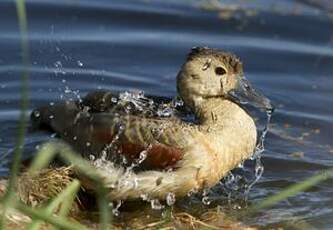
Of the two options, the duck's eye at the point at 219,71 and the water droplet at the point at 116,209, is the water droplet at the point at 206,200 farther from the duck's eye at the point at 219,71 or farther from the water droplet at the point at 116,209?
the duck's eye at the point at 219,71

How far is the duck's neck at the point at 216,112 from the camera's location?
6453 millimetres

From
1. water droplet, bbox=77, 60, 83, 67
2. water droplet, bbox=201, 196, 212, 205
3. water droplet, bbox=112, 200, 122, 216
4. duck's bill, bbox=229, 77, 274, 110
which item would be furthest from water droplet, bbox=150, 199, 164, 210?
water droplet, bbox=77, 60, 83, 67

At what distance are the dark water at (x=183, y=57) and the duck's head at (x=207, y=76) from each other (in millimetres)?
727

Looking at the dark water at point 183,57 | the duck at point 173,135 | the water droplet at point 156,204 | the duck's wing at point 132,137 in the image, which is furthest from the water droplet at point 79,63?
the water droplet at point 156,204

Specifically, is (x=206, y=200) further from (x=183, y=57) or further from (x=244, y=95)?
(x=183, y=57)

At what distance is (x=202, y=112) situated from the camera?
655 cm

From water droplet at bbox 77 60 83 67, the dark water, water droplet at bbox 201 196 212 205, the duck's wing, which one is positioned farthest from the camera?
water droplet at bbox 77 60 83 67

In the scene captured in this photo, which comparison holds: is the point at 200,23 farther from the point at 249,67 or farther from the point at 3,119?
the point at 3,119

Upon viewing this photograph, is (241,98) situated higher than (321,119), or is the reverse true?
(241,98)

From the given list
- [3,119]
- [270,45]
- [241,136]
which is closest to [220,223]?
[241,136]

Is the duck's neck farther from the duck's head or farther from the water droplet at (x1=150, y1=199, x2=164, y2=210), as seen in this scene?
the water droplet at (x1=150, y1=199, x2=164, y2=210)

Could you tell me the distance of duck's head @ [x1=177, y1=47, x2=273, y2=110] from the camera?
255 inches

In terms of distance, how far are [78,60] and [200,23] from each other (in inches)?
60.4

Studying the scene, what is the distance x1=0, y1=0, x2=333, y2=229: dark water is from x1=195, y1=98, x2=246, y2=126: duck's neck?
0.59 meters
